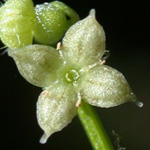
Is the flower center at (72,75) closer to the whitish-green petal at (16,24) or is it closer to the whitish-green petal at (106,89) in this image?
the whitish-green petal at (106,89)

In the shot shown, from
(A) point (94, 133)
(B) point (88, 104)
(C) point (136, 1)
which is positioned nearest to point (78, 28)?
(B) point (88, 104)

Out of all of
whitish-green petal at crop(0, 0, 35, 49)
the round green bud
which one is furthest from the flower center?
whitish-green petal at crop(0, 0, 35, 49)

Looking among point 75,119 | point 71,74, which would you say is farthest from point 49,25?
point 75,119

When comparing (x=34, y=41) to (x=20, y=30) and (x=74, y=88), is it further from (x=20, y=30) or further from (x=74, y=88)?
(x=74, y=88)

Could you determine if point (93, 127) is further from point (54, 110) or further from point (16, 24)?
point (16, 24)

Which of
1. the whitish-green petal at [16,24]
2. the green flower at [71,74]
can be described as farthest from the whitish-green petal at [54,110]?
the whitish-green petal at [16,24]
